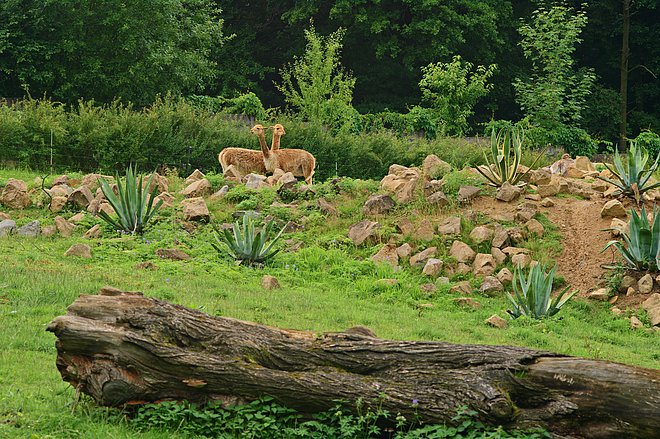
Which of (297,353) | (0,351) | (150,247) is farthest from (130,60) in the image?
(297,353)

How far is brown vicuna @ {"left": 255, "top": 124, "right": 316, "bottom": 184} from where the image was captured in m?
18.0

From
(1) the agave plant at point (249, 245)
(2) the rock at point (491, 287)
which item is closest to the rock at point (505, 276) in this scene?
(2) the rock at point (491, 287)

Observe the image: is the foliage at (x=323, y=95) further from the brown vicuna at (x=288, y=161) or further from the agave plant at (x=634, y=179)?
the agave plant at (x=634, y=179)

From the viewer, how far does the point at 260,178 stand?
650 inches

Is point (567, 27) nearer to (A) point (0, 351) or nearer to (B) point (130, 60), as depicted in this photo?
(B) point (130, 60)

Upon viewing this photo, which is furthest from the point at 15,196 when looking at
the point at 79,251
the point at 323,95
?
the point at 323,95

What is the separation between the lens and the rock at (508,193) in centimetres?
1401

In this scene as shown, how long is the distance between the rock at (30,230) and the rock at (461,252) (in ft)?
18.8

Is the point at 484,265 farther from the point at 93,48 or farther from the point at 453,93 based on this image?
the point at 453,93

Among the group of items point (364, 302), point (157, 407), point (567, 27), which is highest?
point (567, 27)

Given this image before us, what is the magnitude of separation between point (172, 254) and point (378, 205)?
3.59 m

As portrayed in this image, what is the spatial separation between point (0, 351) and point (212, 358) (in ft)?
7.78

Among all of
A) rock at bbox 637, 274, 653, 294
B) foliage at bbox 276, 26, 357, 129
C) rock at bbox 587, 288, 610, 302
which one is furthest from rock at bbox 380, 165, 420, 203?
foliage at bbox 276, 26, 357, 129

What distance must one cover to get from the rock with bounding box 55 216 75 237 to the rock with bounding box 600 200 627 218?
7.60 m
